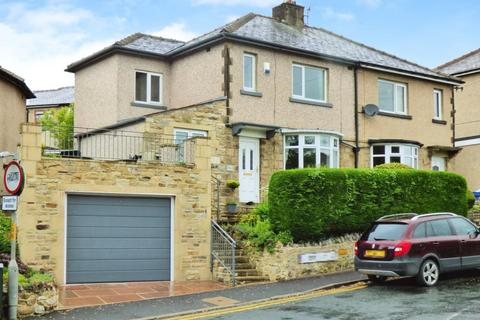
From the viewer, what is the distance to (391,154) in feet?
84.7

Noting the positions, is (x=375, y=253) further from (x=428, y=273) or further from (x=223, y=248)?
Result: (x=223, y=248)

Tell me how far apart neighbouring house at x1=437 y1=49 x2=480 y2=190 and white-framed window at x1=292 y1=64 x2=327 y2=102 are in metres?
9.45

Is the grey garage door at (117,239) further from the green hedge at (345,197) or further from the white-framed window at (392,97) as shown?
the white-framed window at (392,97)

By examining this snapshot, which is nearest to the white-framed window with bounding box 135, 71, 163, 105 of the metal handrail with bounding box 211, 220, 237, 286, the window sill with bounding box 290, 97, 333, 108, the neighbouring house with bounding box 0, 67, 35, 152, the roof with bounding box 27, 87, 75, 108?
the neighbouring house with bounding box 0, 67, 35, 152

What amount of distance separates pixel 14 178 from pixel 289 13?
1748cm

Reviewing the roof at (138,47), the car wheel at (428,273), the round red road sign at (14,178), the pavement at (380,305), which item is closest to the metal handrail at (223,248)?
the pavement at (380,305)

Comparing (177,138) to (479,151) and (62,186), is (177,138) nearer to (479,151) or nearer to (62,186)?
(62,186)

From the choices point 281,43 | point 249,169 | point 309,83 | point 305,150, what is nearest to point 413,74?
point 309,83

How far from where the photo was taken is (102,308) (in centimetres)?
1312

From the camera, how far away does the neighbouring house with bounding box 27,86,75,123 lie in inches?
2045

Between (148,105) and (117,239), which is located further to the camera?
(148,105)

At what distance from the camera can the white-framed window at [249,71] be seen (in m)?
22.6

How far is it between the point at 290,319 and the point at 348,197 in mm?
7475

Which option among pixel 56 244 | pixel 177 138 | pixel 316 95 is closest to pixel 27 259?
pixel 56 244
